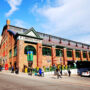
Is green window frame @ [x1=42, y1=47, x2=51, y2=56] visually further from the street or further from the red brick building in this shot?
the street

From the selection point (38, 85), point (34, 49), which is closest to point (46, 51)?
point (34, 49)

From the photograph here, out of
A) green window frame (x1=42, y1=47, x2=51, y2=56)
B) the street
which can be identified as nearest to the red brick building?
green window frame (x1=42, y1=47, x2=51, y2=56)

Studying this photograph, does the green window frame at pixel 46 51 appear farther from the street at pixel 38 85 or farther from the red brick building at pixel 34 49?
the street at pixel 38 85

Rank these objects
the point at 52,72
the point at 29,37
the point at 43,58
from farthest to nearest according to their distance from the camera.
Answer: the point at 43,58
the point at 29,37
the point at 52,72

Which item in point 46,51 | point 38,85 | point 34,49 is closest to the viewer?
point 38,85

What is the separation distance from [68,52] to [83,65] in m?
7.92

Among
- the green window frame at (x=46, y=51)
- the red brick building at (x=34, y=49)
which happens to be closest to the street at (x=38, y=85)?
the red brick building at (x=34, y=49)

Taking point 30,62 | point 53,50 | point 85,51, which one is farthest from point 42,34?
point 85,51

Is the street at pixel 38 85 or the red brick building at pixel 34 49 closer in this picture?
the street at pixel 38 85

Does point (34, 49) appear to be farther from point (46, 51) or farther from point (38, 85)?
point (38, 85)

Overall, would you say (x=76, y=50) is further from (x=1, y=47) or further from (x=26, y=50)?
(x=1, y=47)

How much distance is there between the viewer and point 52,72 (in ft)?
78.5

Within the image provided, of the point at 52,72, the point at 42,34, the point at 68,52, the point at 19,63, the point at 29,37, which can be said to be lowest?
the point at 52,72

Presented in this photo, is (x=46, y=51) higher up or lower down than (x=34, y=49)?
lower down
